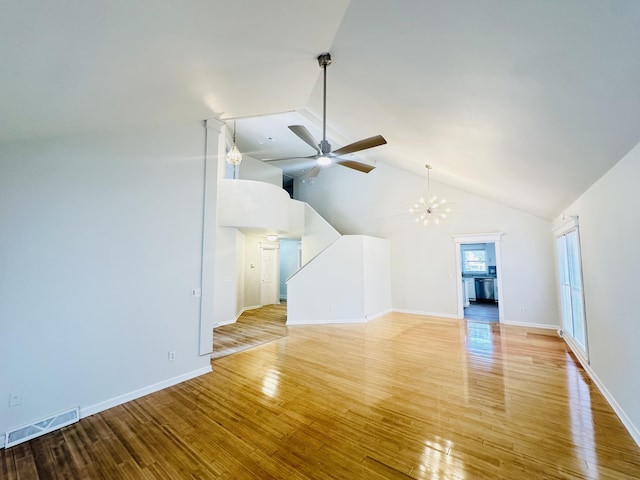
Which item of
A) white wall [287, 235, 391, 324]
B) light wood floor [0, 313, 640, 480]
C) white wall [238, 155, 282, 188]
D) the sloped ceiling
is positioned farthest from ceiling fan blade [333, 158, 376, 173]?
white wall [238, 155, 282, 188]

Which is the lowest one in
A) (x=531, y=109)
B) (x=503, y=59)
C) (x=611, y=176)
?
(x=611, y=176)

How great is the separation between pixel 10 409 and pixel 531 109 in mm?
5137

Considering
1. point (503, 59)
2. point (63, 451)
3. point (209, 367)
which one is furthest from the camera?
point (209, 367)

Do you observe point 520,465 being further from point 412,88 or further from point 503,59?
point 412,88

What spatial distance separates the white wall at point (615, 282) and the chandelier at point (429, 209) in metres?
3.68

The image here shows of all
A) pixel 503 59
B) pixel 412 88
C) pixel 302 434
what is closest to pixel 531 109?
pixel 503 59

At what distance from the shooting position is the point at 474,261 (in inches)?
398

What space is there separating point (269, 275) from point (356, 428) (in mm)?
7288

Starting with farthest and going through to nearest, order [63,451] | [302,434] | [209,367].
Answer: [209,367] < [302,434] < [63,451]

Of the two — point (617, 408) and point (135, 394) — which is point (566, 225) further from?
point (135, 394)

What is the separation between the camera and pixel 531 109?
2016 mm

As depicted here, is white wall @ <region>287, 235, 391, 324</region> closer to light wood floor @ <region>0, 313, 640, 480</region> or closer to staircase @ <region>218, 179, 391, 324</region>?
staircase @ <region>218, 179, 391, 324</region>

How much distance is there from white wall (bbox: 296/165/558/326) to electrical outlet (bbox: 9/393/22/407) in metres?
7.60

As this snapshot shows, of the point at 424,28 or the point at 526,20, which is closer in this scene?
the point at 526,20
